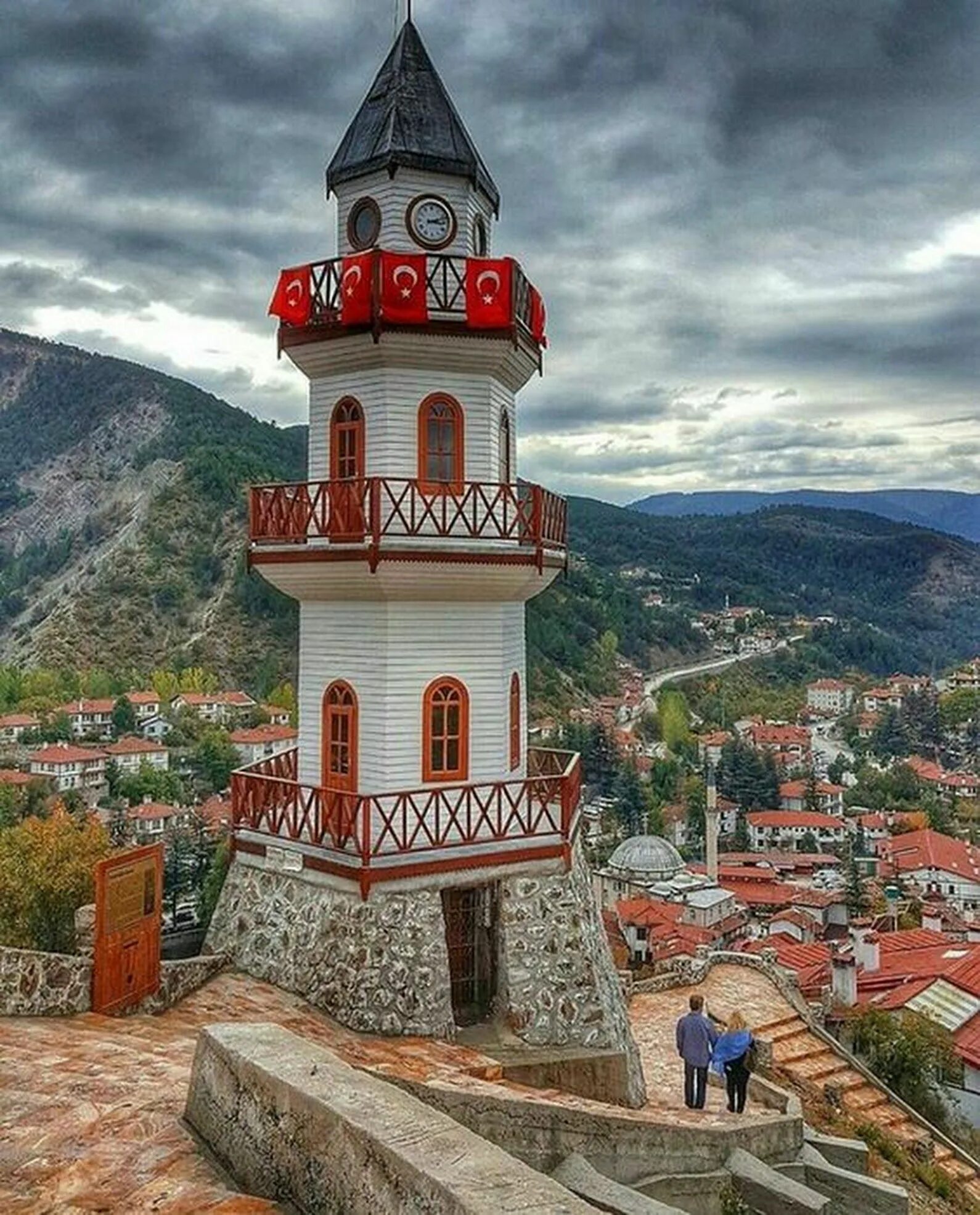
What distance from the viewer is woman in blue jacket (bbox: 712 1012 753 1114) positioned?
40.3ft

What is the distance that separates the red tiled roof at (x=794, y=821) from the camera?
347ft

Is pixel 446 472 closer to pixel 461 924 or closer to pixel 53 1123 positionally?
pixel 461 924

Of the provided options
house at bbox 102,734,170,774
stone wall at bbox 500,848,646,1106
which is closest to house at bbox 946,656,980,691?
house at bbox 102,734,170,774

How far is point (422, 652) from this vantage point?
14.7 meters

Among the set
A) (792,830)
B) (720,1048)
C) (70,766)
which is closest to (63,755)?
(70,766)

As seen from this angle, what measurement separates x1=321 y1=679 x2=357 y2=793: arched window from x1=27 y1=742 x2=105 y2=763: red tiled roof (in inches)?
3216

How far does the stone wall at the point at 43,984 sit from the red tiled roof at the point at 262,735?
88.7m

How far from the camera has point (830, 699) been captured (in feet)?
600

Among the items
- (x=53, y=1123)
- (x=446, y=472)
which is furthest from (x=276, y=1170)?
(x=446, y=472)

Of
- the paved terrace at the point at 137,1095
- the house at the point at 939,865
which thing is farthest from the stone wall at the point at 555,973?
the house at the point at 939,865

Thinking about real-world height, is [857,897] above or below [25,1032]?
below

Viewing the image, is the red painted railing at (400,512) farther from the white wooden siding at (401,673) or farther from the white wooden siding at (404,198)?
the white wooden siding at (404,198)

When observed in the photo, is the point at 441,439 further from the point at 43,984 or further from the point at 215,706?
the point at 215,706

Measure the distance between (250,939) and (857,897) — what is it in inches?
2531
